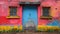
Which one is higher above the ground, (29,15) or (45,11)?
(45,11)

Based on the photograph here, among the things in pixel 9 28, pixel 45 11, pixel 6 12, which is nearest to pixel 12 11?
pixel 6 12

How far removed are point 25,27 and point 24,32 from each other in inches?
47.9

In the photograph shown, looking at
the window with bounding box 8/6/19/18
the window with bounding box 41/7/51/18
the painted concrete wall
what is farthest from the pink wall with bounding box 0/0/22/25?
the window with bounding box 41/7/51/18

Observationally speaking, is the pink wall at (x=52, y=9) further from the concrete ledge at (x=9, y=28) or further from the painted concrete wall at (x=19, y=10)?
the concrete ledge at (x=9, y=28)

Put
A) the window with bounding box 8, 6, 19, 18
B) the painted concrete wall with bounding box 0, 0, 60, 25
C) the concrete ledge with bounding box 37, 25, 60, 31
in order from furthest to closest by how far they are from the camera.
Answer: the window with bounding box 8, 6, 19, 18 → the painted concrete wall with bounding box 0, 0, 60, 25 → the concrete ledge with bounding box 37, 25, 60, 31

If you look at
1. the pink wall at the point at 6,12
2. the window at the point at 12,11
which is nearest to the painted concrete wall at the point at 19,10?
the pink wall at the point at 6,12

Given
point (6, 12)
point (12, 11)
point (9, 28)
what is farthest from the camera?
point (12, 11)

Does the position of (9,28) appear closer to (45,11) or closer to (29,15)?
(29,15)

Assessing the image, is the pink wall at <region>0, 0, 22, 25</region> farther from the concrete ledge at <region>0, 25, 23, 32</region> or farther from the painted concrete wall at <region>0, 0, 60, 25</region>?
the concrete ledge at <region>0, 25, 23, 32</region>

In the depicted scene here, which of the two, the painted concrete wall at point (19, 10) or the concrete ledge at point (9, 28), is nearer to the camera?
the concrete ledge at point (9, 28)

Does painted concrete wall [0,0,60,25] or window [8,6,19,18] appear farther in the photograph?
window [8,6,19,18]

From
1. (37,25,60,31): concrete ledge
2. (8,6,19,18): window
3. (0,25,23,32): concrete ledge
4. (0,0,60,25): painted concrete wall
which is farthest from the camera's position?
(8,6,19,18): window

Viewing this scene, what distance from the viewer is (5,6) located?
18.1 meters

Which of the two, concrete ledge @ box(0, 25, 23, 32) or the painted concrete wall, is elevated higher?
the painted concrete wall
